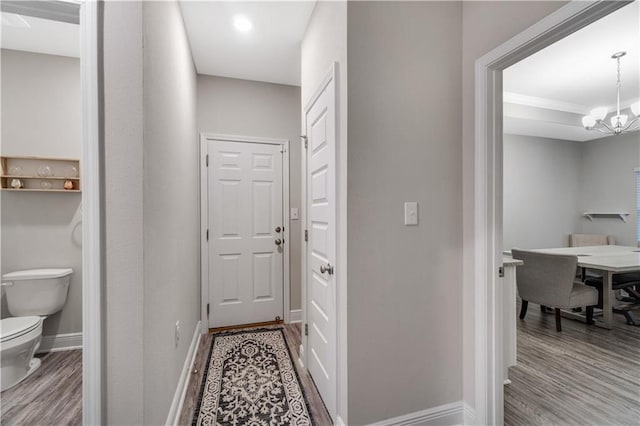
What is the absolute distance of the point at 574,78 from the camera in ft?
10.6

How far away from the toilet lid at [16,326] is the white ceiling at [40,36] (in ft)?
3.08

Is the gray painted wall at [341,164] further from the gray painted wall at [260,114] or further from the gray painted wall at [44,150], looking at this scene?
the gray painted wall at [260,114]

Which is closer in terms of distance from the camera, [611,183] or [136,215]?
[136,215]

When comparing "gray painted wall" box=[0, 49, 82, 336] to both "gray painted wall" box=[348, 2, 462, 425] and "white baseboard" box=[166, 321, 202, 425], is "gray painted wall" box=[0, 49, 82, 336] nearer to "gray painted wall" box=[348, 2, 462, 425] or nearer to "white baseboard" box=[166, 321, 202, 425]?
"white baseboard" box=[166, 321, 202, 425]

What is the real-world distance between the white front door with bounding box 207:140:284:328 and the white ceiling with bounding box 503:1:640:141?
2930 millimetres

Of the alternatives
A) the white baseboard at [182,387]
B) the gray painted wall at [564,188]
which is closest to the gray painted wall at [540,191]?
the gray painted wall at [564,188]

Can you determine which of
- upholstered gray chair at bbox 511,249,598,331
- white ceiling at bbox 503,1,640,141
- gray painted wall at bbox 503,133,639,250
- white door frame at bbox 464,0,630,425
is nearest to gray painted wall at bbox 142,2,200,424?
white door frame at bbox 464,0,630,425

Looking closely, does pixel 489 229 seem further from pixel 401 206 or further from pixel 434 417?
pixel 434 417

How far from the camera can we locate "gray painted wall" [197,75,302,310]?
2945 millimetres

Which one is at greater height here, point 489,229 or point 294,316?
point 489,229

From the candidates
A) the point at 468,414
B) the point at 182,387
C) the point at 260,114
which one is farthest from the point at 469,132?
the point at 182,387

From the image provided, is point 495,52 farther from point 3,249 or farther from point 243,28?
point 3,249

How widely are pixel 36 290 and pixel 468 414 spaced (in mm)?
2153

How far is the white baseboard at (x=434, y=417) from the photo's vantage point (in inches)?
59.1
